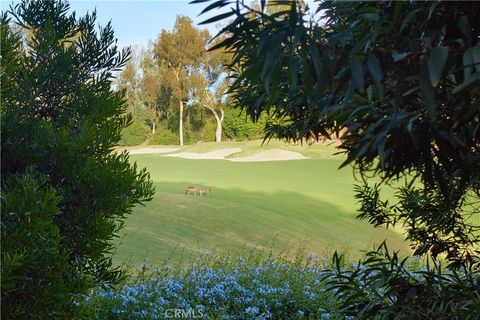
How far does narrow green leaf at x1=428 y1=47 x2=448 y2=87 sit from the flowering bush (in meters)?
2.69

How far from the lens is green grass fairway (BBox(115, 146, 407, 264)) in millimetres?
6852

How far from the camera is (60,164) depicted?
1961mm

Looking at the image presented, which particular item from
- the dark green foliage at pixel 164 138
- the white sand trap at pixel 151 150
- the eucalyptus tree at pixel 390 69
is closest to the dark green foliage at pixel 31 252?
the eucalyptus tree at pixel 390 69

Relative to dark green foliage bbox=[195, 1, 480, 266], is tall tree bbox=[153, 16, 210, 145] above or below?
above

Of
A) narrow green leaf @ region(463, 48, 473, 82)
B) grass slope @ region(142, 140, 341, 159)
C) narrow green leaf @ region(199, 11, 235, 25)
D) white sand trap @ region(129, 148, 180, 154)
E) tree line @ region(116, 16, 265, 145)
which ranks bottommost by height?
white sand trap @ region(129, 148, 180, 154)

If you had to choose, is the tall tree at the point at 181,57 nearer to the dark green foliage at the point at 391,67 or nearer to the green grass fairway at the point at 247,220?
the green grass fairway at the point at 247,220

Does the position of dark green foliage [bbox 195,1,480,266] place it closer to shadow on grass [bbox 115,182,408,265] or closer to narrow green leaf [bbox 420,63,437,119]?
narrow green leaf [bbox 420,63,437,119]

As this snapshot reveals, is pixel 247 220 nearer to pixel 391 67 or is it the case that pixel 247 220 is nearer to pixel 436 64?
pixel 391 67

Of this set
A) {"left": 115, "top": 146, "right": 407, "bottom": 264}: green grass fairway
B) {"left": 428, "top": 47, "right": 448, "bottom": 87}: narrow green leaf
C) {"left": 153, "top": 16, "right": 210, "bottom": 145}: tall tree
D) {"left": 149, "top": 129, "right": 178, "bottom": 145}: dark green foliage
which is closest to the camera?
{"left": 428, "top": 47, "right": 448, "bottom": 87}: narrow green leaf

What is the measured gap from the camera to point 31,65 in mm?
2090

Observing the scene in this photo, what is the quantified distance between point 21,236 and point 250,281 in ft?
9.42

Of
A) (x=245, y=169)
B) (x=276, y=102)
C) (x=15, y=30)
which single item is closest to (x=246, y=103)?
(x=276, y=102)

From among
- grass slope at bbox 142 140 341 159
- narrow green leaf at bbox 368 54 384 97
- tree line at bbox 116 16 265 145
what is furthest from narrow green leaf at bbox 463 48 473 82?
tree line at bbox 116 16 265 145

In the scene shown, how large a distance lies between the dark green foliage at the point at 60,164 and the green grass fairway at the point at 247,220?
233 cm
